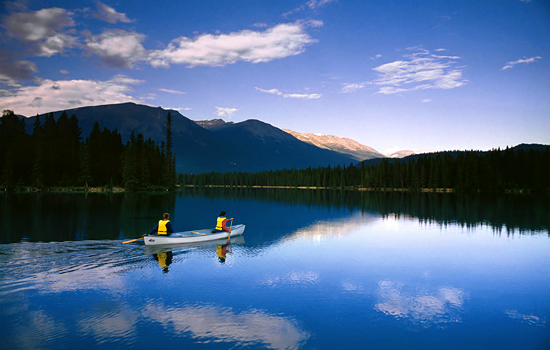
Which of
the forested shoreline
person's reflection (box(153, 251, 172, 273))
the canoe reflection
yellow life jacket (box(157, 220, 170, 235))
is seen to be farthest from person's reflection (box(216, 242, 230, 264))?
the forested shoreline

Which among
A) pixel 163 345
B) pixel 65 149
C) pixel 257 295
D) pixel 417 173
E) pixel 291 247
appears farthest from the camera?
pixel 417 173

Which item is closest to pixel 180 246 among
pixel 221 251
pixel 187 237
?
pixel 187 237

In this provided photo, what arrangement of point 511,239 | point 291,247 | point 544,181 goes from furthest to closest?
point 544,181
point 511,239
point 291,247

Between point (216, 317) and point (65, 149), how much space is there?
118386mm

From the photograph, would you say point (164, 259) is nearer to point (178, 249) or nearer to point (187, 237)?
point (178, 249)

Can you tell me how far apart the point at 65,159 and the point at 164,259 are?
352 feet

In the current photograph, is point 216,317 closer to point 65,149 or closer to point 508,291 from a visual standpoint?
point 508,291

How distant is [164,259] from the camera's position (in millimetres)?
21625

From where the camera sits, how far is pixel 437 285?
17125mm

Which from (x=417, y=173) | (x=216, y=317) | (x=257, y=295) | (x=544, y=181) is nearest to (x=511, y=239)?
(x=257, y=295)

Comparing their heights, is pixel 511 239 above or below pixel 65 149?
below

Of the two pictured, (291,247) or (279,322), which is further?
(291,247)

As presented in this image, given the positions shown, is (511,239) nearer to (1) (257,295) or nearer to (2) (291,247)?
(2) (291,247)

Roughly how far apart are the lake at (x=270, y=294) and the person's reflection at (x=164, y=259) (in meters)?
0.11
